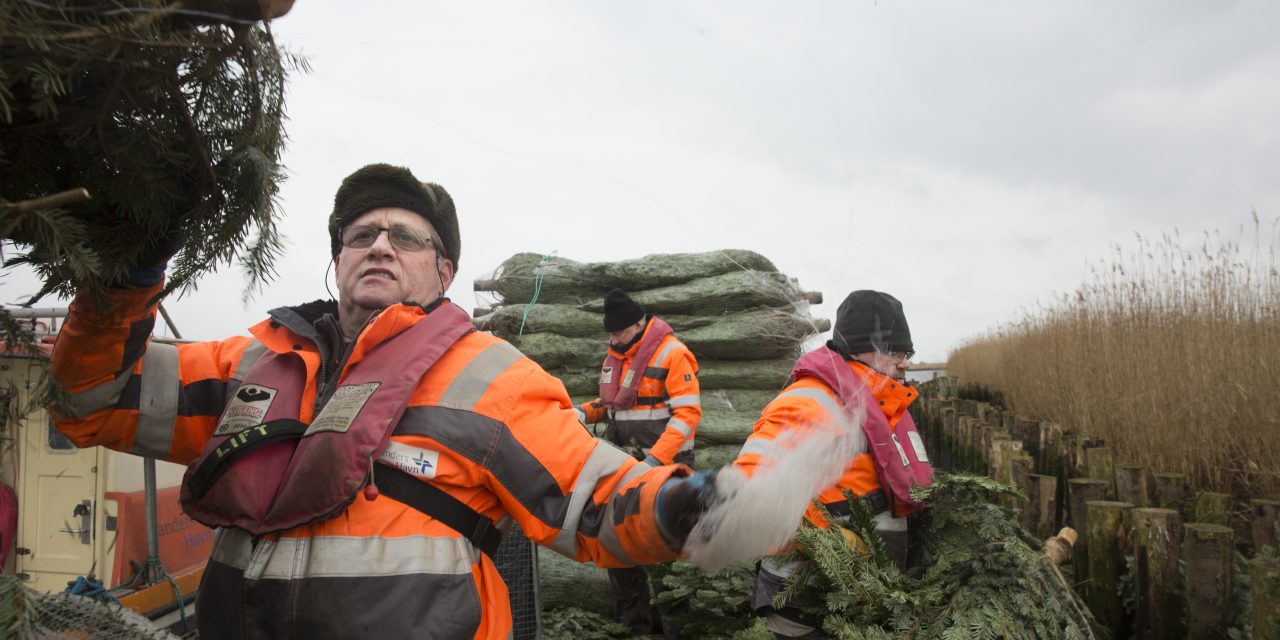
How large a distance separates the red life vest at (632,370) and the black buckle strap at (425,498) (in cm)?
434

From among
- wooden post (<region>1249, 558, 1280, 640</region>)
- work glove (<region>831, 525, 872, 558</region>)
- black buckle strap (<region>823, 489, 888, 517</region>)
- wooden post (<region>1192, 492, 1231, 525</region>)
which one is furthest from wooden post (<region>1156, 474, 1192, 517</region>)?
work glove (<region>831, 525, 872, 558</region>)

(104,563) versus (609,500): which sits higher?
(609,500)

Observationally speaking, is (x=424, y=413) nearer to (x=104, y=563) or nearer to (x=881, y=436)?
(x=881, y=436)

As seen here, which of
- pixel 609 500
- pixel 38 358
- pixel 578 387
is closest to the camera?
pixel 38 358

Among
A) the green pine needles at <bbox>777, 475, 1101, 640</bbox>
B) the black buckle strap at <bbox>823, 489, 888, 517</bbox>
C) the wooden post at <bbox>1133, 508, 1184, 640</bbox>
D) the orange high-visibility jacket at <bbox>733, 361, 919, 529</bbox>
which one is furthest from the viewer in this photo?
the wooden post at <bbox>1133, 508, 1184, 640</bbox>

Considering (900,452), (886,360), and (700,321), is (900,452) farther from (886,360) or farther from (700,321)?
(700,321)

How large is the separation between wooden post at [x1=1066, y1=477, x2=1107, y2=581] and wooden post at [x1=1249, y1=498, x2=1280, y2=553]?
80 cm

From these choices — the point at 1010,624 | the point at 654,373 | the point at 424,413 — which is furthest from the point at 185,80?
the point at 654,373

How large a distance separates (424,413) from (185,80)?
886 millimetres

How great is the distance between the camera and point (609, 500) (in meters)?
1.73

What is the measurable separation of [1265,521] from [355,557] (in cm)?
419

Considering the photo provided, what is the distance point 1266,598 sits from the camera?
2811mm

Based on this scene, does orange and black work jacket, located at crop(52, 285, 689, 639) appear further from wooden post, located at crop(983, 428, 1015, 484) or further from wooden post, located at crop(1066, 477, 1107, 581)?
wooden post, located at crop(983, 428, 1015, 484)

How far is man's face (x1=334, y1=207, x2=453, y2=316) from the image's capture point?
2.07 meters
